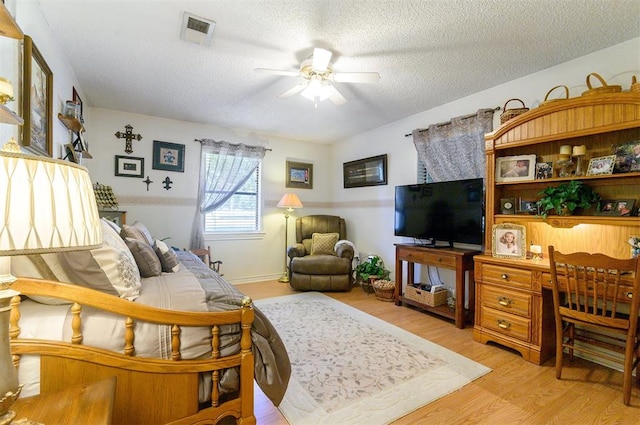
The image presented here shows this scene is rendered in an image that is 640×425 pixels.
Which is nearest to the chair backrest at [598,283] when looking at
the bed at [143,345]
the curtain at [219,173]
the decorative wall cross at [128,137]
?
the bed at [143,345]

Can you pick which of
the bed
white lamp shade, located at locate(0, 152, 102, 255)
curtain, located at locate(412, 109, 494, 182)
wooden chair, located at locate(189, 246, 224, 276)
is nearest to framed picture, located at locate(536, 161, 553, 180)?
curtain, located at locate(412, 109, 494, 182)

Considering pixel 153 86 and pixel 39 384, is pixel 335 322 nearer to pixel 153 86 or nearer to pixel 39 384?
pixel 39 384

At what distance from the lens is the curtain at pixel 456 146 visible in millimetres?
3011

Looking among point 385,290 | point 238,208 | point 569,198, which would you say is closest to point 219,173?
point 238,208

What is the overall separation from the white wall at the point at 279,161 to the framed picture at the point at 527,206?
91 cm

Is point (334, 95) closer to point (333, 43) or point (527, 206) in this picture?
point (333, 43)

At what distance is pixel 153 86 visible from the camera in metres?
2.98

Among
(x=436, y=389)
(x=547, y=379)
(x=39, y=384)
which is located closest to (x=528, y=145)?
(x=547, y=379)

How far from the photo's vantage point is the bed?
1067mm

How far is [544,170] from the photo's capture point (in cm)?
249

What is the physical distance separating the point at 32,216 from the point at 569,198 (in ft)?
9.94

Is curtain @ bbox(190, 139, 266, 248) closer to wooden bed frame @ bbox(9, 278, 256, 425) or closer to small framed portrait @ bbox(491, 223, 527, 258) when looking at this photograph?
wooden bed frame @ bbox(9, 278, 256, 425)

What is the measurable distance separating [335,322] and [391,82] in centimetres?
248

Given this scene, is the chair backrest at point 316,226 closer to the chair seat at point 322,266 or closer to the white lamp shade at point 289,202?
the white lamp shade at point 289,202
